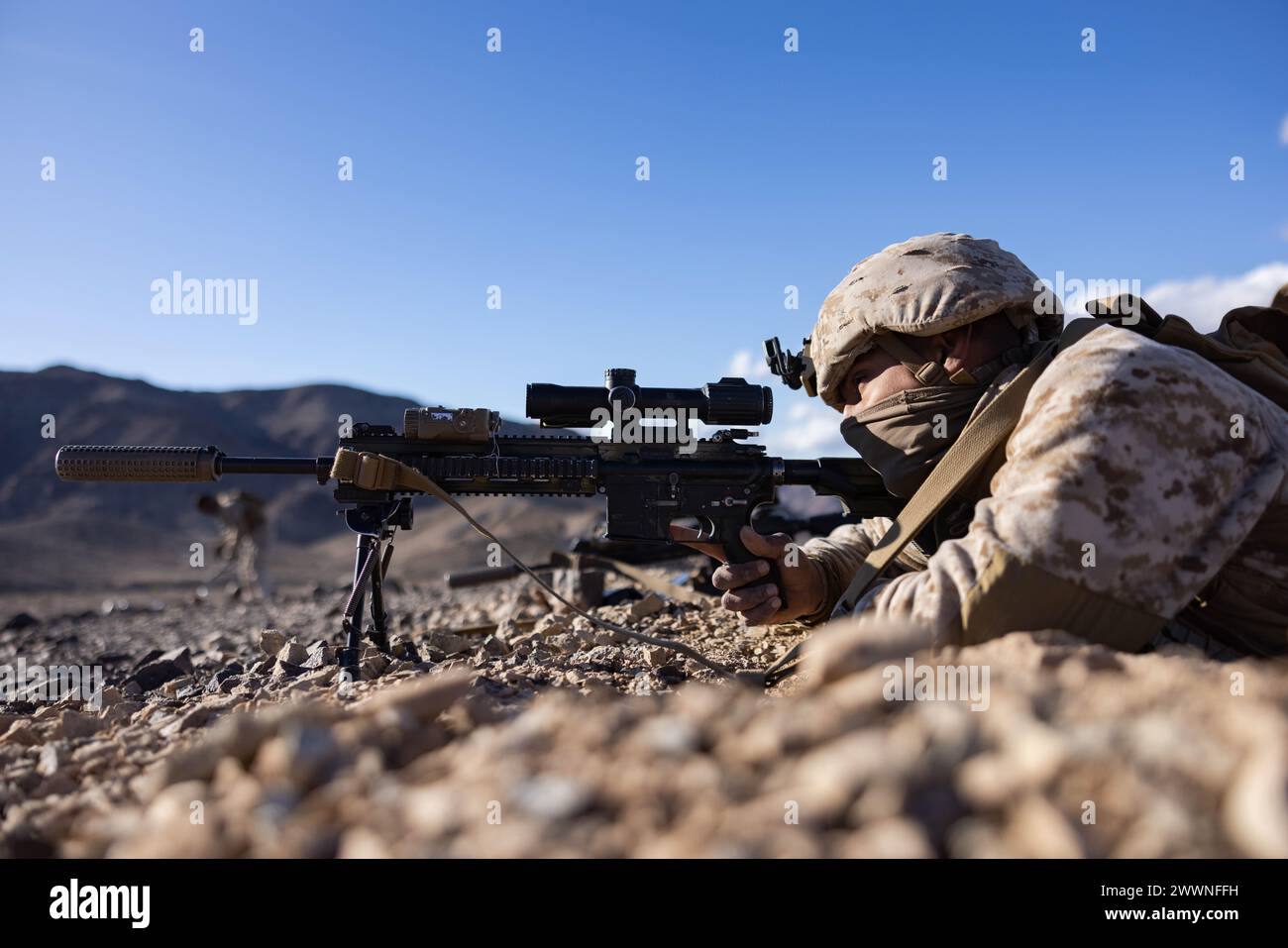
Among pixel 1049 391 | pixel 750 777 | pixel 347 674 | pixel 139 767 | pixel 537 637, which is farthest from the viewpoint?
pixel 537 637

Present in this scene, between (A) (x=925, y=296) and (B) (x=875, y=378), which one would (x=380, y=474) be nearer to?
(B) (x=875, y=378)

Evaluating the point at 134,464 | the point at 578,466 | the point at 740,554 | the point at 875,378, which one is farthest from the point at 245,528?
the point at 875,378

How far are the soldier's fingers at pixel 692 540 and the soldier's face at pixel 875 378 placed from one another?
1.01m

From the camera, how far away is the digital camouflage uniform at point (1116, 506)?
237 cm

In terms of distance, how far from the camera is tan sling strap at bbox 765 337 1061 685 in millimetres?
2945

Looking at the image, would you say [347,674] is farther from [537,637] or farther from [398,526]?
[537,637]

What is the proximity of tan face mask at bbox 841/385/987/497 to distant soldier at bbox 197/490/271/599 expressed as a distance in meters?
14.6

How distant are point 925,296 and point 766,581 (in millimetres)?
1574

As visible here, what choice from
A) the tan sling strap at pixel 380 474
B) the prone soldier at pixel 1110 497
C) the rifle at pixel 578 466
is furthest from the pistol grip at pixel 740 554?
the prone soldier at pixel 1110 497

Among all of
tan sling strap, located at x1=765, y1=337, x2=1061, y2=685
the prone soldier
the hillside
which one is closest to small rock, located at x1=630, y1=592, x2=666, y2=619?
tan sling strap, located at x1=765, y1=337, x2=1061, y2=685

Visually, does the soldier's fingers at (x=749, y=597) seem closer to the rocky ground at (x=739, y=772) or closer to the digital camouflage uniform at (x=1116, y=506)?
the digital camouflage uniform at (x=1116, y=506)
